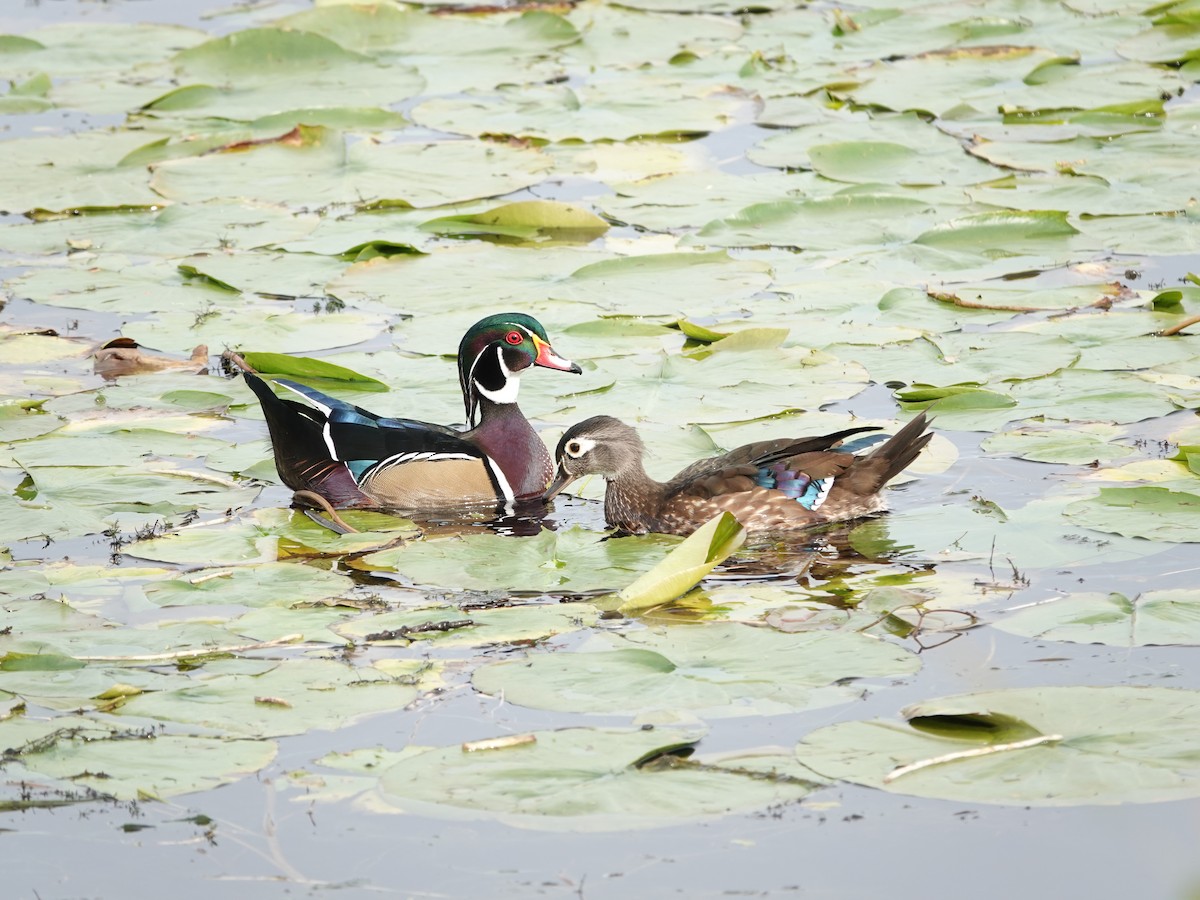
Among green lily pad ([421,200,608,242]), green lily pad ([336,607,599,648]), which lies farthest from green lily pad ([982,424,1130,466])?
green lily pad ([421,200,608,242])

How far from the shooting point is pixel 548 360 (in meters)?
7.71

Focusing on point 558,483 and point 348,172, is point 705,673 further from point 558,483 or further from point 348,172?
point 348,172

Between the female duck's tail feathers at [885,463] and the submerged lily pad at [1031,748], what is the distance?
200 centimetres

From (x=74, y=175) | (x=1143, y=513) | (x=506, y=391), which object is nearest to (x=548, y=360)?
(x=506, y=391)

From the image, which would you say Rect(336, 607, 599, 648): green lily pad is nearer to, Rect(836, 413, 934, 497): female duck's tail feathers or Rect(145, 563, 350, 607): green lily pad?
Rect(145, 563, 350, 607): green lily pad

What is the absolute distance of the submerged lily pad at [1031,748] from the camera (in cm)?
445

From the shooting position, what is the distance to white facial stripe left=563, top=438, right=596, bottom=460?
7.04 meters

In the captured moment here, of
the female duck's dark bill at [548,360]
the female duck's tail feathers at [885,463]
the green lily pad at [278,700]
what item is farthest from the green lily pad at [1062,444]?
the green lily pad at [278,700]

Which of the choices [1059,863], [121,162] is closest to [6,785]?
[1059,863]

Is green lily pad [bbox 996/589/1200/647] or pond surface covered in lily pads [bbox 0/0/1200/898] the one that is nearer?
pond surface covered in lily pads [bbox 0/0/1200/898]

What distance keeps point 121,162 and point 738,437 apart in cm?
546

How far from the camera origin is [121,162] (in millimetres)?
11094

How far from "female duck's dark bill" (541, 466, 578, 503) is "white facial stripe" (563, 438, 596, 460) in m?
0.12

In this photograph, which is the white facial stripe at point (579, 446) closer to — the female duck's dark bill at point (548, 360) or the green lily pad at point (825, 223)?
the female duck's dark bill at point (548, 360)
